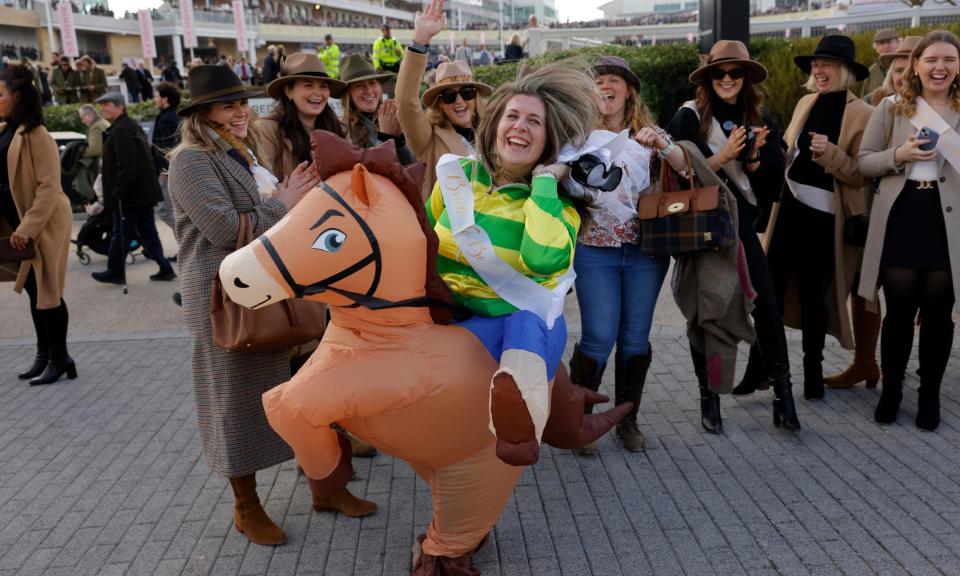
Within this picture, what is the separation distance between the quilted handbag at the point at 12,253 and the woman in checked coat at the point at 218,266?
256 cm

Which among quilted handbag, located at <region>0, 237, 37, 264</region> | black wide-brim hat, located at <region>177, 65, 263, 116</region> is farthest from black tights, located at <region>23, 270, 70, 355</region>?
black wide-brim hat, located at <region>177, 65, 263, 116</region>

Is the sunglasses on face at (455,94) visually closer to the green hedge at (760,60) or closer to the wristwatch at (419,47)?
the wristwatch at (419,47)

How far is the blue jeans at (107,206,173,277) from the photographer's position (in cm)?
852

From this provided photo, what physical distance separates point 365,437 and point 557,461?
5.66ft

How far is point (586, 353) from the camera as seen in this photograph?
4246 mm

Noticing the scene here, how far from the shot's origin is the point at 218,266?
3.54 metres

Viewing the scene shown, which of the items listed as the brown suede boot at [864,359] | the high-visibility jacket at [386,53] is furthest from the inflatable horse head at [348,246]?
the high-visibility jacket at [386,53]

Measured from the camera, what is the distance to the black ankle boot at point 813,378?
4.95 metres

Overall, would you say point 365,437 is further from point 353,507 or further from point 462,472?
point 353,507

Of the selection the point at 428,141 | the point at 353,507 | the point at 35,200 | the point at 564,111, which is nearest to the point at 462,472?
the point at 353,507

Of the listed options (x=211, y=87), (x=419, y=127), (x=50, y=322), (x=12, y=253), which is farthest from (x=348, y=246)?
(x=50, y=322)

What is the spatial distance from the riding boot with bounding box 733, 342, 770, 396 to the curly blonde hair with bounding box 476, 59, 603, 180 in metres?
2.35

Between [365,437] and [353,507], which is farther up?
[365,437]

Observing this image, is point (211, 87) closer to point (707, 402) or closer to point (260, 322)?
point (260, 322)
